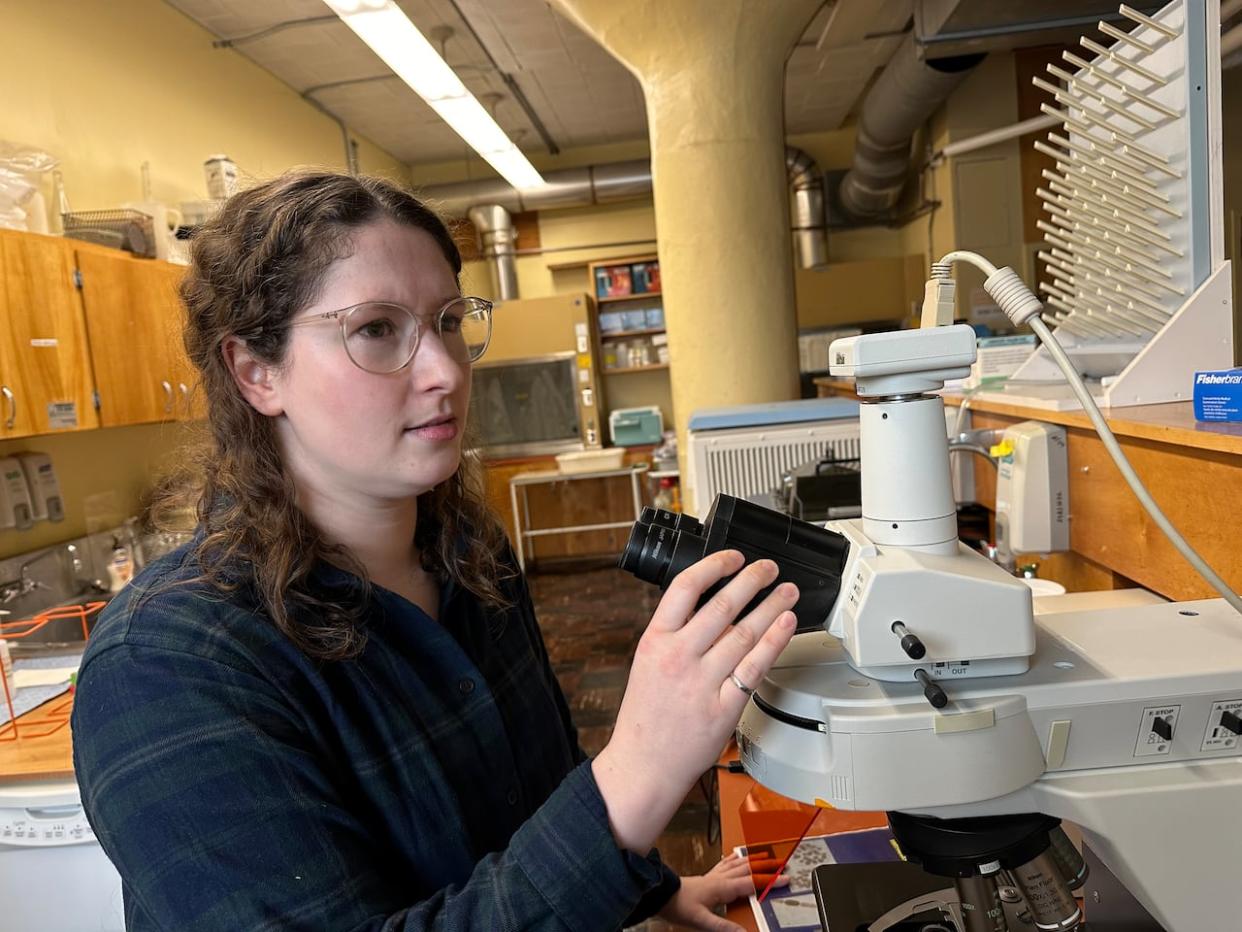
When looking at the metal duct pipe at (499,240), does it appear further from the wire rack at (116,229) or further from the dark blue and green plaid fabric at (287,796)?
the dark blue and green plaid fabric at (287,796)

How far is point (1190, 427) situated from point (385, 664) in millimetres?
905

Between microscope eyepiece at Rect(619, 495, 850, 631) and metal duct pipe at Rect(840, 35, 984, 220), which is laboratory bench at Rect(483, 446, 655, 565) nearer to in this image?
metal duct pipe at Rect(840, 35, 984, 220)

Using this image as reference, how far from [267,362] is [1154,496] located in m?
1.04

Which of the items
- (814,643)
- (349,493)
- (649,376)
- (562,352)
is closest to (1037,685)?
(814,643)

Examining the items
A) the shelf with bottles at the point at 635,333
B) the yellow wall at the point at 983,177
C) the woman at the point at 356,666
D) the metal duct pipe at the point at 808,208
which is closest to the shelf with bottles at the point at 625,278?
the shelf with bottles at the point at 635,333

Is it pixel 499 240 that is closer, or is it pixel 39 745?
pixel 39 745

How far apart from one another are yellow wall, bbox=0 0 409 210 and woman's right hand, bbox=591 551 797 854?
10.9 feet

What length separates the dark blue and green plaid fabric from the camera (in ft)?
1.88

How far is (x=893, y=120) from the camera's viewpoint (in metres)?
4.90

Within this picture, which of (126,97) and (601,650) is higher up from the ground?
(126,97)

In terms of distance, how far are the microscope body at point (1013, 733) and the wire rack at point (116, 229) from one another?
10.1ft

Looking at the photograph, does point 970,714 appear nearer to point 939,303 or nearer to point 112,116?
point 939,303

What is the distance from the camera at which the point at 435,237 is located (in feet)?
2.82

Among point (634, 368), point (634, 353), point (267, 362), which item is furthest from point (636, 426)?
point (267, 362)
